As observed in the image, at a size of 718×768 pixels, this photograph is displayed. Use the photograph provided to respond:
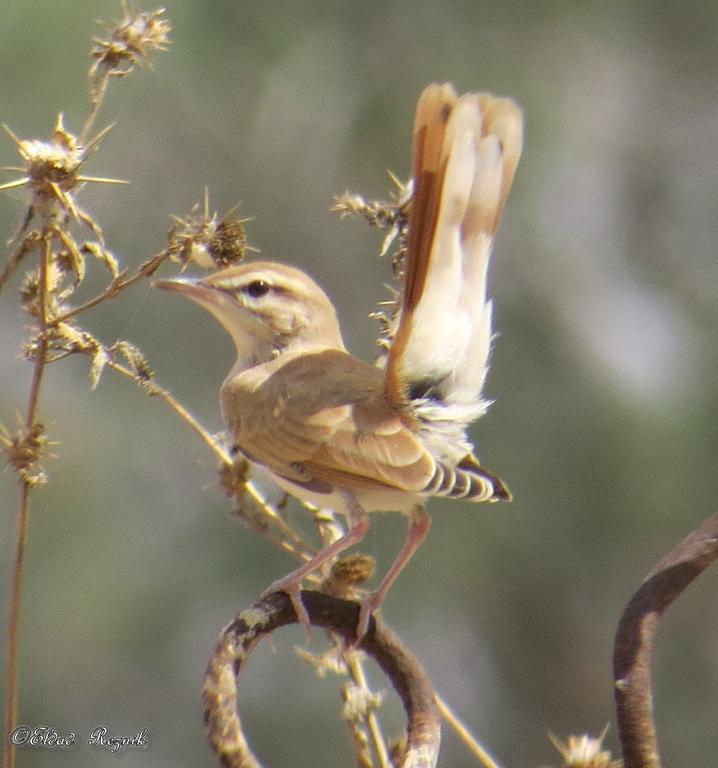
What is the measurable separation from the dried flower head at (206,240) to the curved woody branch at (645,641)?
0.76m

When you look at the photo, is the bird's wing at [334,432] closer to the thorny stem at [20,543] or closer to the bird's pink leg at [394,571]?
the bird's pink leg at [394,571]

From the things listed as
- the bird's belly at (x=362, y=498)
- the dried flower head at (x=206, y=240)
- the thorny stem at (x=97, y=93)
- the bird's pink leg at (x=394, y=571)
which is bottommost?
the bird's pink leg at (x=394, y=571)

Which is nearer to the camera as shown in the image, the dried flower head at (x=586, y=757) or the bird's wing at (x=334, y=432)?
the dried flower head at (x=586, y=757)

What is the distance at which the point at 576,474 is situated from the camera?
5.67 m

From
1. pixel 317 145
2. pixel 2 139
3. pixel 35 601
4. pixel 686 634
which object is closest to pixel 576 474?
pixel 686 634

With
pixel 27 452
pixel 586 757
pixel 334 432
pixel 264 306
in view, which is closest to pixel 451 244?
pixel 334 432

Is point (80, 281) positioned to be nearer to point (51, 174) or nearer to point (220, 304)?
point (51, 174)

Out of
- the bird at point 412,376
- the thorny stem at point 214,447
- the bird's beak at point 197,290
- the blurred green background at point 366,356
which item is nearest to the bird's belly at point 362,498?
the bird at point 412,376

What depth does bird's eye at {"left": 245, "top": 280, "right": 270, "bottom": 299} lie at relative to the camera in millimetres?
2492

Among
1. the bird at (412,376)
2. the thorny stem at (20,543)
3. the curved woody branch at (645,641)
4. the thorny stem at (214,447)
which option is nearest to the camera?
the curved woody branch at (645,641)

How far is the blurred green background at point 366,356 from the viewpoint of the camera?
5.38 meters

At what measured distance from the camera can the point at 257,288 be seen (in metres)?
2.52

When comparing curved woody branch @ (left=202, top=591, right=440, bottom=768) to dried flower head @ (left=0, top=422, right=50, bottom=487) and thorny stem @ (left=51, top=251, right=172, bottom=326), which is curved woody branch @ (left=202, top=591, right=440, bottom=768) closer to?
dried flower head @ (left=0, top=422, right=50, bottom=487)

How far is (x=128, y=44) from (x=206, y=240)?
32 centimetres
